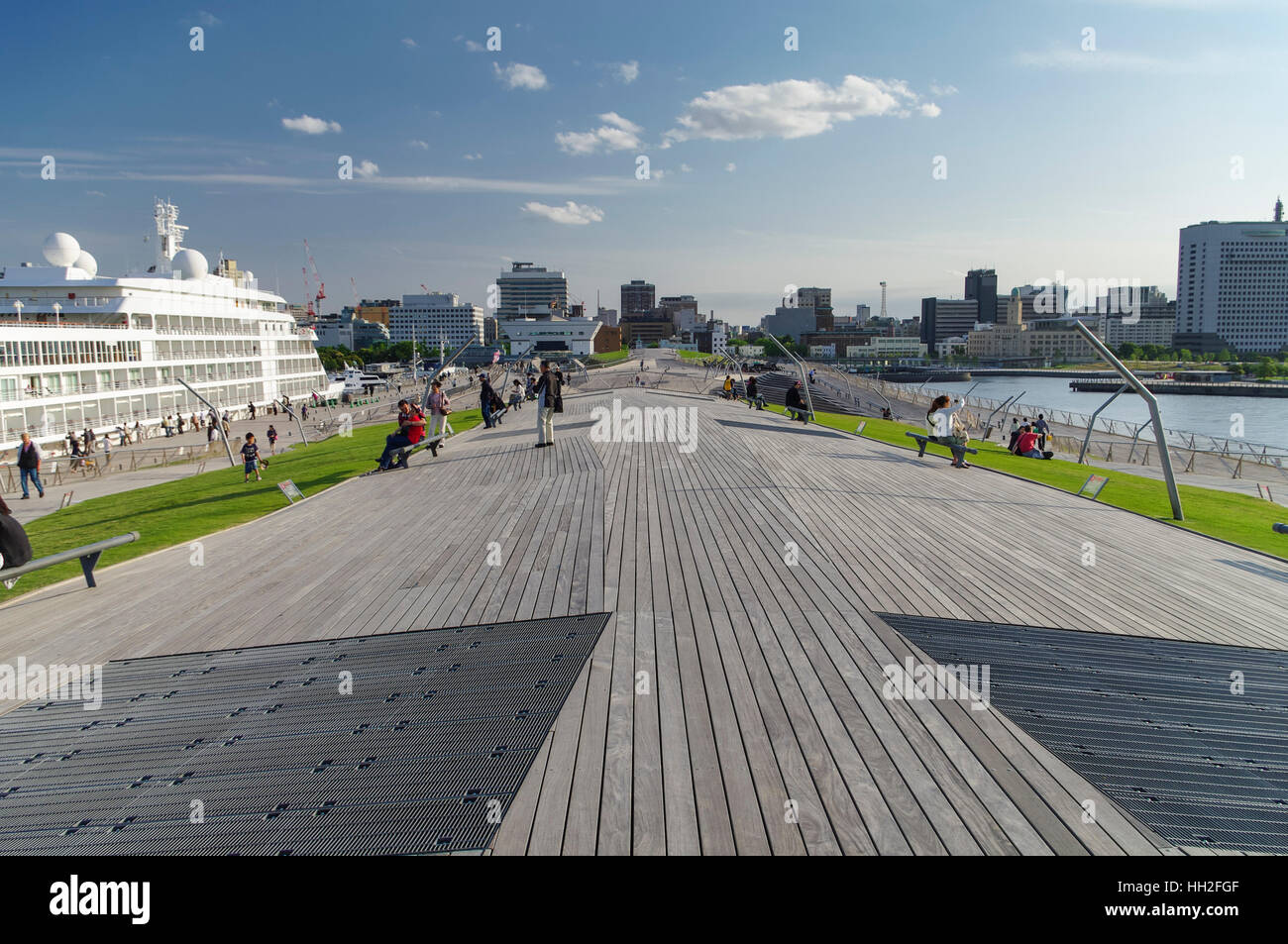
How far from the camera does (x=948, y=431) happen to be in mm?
15883

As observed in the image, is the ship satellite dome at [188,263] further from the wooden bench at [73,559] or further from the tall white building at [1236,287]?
the tall white building at [1236,287]

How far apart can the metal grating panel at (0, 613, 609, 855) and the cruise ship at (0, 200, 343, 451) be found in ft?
142

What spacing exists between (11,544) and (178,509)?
9192 millimetres

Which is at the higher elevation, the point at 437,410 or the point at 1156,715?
the point at 437,410

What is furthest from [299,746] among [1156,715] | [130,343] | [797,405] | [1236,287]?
[1236,287]

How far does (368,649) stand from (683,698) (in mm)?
3010

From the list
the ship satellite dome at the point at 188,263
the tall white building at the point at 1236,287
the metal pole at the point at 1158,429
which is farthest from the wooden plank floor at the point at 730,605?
the tall white building at the point at 1236,287

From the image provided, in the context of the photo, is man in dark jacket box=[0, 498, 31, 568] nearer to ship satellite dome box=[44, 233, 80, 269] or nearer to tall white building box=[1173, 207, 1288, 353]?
ship satellite dome box=[44, 233, 80, 269]

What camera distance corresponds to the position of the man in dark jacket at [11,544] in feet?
26.6

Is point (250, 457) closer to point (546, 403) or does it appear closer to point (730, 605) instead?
point (546, 403)

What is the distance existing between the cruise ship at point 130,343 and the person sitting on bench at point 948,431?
45.2 metres

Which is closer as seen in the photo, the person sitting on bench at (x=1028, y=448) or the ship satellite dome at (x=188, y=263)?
the person sitting on bench at (x=1028, y=448)

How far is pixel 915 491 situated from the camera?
40.7 ft
